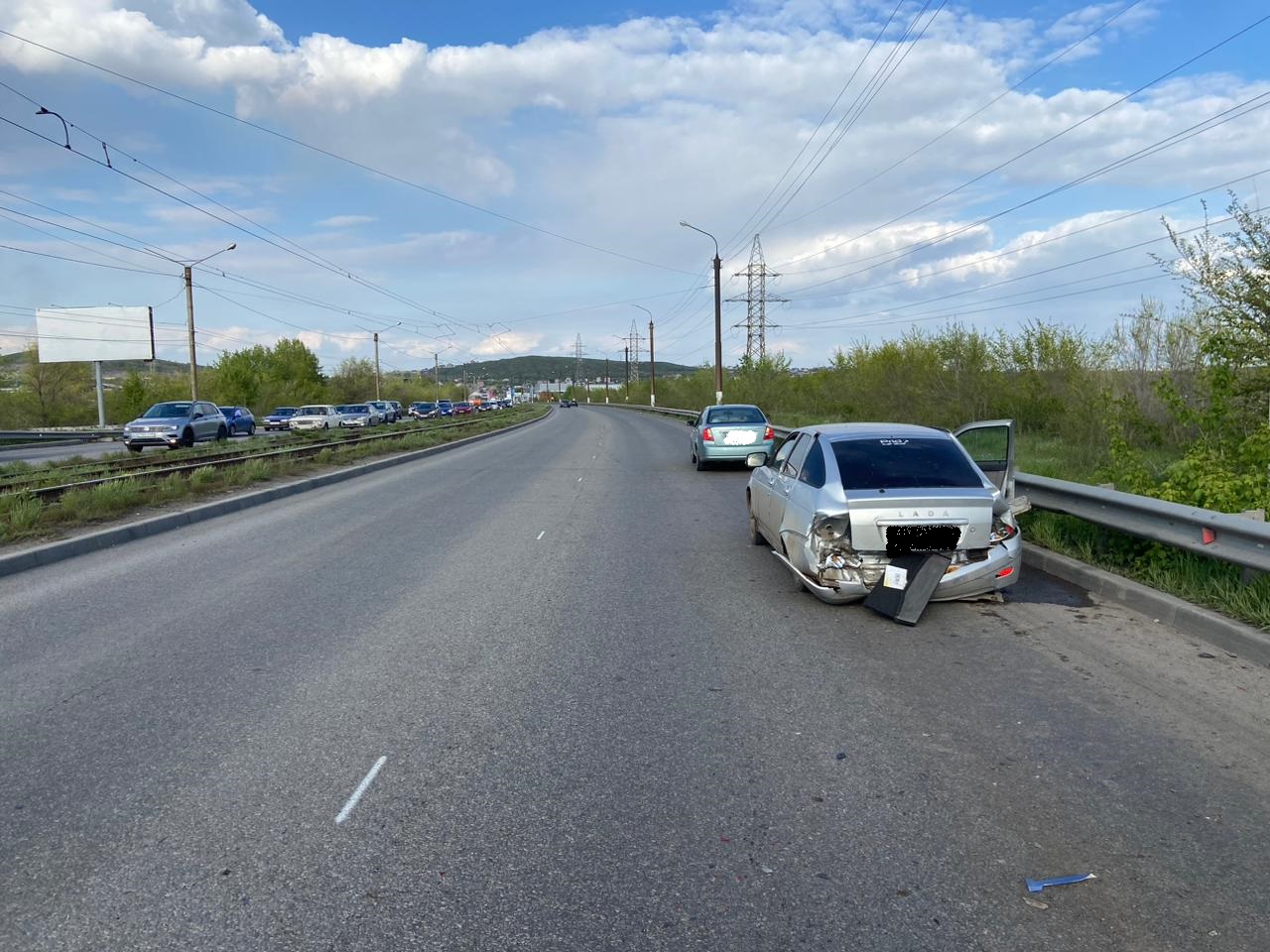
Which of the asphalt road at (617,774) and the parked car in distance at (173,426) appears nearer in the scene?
the asphalt road at (617,774)

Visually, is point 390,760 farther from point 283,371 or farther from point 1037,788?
point 283,371

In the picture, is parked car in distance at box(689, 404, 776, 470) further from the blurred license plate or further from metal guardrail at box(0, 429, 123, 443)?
metal guardrail at box(0, 429, 123, 443)

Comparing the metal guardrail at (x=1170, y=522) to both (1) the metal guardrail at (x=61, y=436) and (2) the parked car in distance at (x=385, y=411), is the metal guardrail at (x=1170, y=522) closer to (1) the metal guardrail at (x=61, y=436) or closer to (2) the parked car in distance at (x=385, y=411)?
(1) the metal guardrail at (x=61, y=436)

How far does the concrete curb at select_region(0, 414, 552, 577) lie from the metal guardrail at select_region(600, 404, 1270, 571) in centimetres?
1043

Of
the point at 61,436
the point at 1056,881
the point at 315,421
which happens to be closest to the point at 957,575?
the point at 1056,881

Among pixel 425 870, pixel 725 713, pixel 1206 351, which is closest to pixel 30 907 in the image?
pixel 425 870

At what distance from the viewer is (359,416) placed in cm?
5669

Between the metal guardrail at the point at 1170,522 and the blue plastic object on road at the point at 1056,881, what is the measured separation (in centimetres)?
378

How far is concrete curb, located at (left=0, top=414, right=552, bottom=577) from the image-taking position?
1008 cm

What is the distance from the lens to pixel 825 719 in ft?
16.7

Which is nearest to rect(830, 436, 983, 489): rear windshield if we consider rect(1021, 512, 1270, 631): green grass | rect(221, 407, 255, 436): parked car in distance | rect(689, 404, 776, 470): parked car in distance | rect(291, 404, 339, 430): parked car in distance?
rect(1021, 512, 1270, 631): green grass

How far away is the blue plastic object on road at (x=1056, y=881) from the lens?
3.39 meters

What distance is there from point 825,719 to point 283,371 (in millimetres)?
102017

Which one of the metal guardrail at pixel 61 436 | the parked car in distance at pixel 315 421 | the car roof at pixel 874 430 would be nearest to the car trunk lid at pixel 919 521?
the car roof at pixel 874 430
